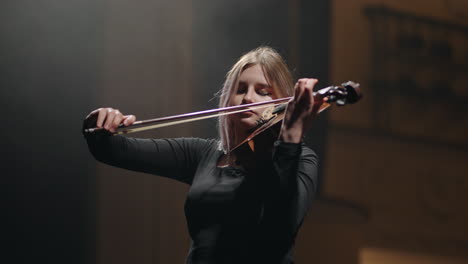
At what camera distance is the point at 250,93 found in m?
1.06

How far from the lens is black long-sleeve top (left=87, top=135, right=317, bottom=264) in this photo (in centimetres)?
82

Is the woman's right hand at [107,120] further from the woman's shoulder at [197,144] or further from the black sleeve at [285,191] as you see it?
the black sleeve at [285,191]

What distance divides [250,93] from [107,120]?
282mm

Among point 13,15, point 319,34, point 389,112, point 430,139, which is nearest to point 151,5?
point 13,15

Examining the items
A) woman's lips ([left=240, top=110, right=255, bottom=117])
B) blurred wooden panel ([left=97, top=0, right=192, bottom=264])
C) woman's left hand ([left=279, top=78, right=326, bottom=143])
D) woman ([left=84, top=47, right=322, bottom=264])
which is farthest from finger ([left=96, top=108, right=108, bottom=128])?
blurred wooden panel ([left=97, top=0, right=192, bottom=264])

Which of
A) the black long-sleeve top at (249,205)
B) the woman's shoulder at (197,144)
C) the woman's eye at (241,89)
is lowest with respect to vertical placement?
the black long-sleeve top at (249,205)

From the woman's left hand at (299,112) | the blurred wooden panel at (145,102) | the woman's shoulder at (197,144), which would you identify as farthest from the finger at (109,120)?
the blurred wooden panel at (145,102)

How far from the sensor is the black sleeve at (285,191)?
2.64ft

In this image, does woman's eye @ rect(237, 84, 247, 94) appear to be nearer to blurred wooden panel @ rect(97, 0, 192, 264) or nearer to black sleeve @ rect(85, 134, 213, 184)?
black sleeve @ rect(85, 134, 213, 184)

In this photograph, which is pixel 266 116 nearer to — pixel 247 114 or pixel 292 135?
pixel 247 114

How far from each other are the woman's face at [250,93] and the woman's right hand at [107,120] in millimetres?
210

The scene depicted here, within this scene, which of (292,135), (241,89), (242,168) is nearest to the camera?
(292,135)

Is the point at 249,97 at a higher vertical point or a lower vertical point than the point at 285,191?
higher

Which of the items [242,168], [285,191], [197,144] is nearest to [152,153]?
[197,144]
